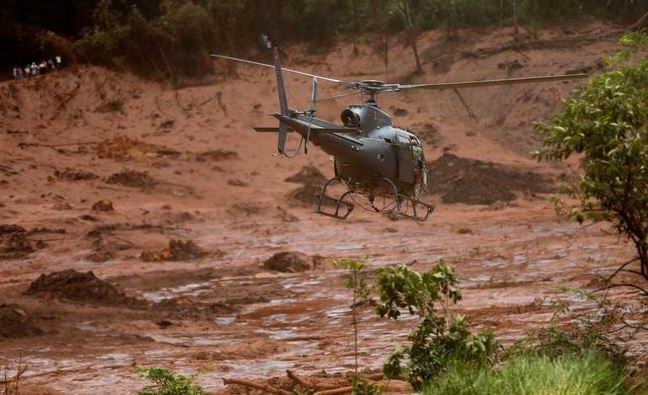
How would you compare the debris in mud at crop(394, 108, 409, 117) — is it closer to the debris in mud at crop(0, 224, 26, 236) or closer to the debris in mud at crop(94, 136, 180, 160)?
the debris in mud at crop(94, 136, 180, 160)

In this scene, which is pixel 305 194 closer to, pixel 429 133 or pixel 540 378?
pixel 429 133

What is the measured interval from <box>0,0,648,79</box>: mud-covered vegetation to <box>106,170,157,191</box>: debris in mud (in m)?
8.59

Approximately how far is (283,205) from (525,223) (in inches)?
261

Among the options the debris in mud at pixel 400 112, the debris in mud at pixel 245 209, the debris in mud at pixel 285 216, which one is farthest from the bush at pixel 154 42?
the debris in mud at pixel 285 216

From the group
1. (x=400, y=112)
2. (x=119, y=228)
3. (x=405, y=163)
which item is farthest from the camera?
(x=400, y=112)

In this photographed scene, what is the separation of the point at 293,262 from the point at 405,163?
8.84m

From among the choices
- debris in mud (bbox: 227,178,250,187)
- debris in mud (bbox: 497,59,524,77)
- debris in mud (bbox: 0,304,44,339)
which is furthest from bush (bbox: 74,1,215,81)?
debris in mud (bbox: 0,304,44,339)

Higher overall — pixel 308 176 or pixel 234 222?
pixel 308 176

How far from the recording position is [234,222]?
2772 centimetres

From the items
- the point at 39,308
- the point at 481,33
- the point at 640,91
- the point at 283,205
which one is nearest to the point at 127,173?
the point at 283,205

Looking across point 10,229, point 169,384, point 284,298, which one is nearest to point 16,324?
point 284,298

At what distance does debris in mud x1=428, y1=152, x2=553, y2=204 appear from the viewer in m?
30.2

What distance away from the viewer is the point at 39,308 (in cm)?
1712

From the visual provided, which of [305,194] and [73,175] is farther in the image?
[305,194]
